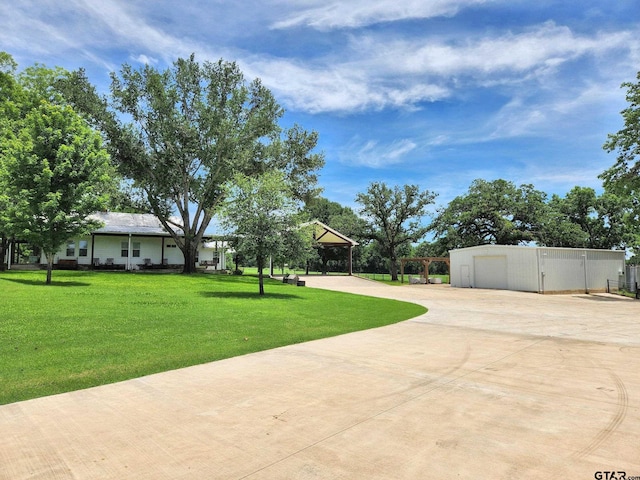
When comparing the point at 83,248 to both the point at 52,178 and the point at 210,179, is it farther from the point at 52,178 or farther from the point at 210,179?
the point at 52,178

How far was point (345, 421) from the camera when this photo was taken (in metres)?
3.68

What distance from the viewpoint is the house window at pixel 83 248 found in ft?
98.3

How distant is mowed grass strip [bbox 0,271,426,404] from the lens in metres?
5.25

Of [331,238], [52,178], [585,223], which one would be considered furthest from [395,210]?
[52,178]

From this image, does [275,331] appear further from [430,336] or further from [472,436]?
[472,436]

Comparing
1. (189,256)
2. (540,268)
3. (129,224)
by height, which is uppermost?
(129,224)

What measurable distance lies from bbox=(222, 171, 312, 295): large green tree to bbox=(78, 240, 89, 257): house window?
19.5 meters

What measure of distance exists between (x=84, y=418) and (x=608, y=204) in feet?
159

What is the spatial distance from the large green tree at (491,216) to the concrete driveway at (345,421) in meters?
37.3

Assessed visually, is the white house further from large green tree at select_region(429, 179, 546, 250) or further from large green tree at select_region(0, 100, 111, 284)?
large green tree at select_region(429, 179, 546, 250)

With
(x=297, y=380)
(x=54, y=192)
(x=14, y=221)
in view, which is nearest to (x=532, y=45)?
(x=297, y=380)

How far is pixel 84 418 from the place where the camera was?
373 cm

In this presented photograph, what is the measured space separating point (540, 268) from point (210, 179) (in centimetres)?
2439

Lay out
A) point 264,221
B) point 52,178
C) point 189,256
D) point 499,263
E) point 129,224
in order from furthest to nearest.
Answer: point 129,224 < point 189,256 < point 499,263 < point 52,178 < point 264,221
